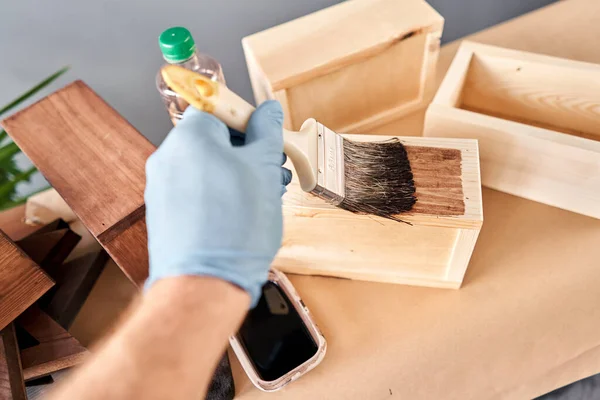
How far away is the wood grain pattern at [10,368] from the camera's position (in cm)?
45

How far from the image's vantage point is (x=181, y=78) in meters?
0.37

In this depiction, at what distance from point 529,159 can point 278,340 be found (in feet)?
1.34

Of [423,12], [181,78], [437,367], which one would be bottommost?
[437,367]

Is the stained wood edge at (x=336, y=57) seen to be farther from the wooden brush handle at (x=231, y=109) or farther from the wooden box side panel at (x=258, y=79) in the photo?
the wooden brush handle at (x=231, y=109)

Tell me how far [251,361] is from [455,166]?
35 cm

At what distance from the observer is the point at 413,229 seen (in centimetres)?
53

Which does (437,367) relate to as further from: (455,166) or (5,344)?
(5,344)

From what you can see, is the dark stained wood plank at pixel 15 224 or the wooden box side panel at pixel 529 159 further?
→ the dark stained wood plank at pixel 15 224

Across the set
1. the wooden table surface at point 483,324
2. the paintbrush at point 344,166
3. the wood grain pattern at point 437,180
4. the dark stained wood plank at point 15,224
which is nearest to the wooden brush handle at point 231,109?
the paintbrush at point 344,166

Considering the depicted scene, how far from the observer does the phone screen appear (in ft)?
1.87

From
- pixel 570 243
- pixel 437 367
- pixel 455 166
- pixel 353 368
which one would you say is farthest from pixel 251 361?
pixel 570 243

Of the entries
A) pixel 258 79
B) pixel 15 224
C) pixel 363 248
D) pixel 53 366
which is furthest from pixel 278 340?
pixel 15 224

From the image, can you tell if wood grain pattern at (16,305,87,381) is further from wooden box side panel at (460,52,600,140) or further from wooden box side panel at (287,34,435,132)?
wooden box side panel at (460,52,600,140)

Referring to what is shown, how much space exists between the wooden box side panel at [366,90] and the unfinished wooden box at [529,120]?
0.25 feet
